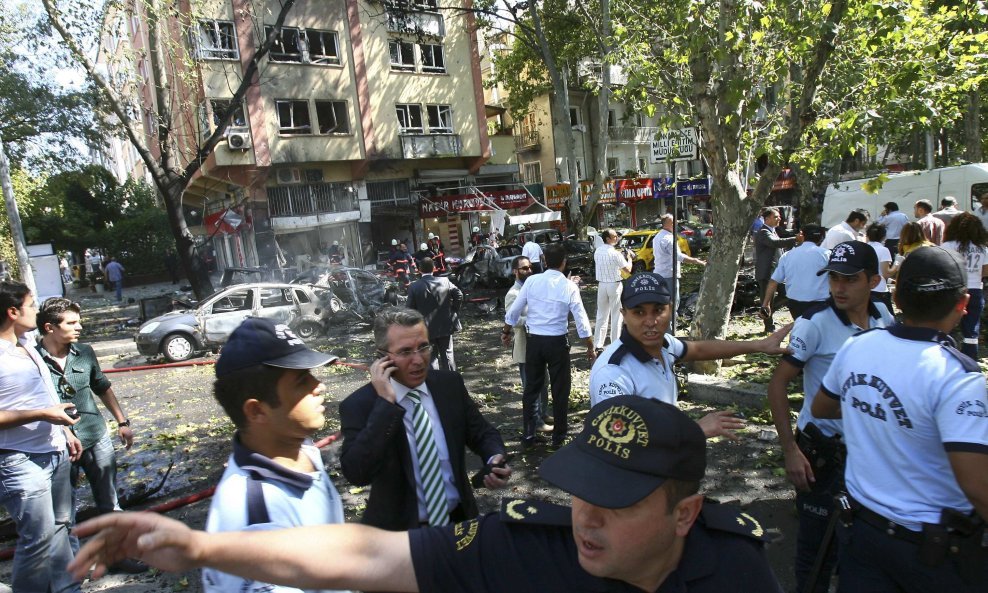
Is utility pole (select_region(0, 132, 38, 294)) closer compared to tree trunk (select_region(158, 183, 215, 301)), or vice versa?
utility pole (select_region(0, 132, 38, 294))

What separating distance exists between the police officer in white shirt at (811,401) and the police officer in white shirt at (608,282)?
6.26m

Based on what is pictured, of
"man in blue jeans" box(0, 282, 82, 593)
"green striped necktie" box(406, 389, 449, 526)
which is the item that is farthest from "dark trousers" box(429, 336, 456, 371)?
"green striped necktie" box(406, 389, 449, 526)

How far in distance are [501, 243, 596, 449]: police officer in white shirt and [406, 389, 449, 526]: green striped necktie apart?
3413 millimetres

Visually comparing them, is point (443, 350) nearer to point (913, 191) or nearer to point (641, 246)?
point (641, 246)

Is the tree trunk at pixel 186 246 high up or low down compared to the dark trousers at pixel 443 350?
up

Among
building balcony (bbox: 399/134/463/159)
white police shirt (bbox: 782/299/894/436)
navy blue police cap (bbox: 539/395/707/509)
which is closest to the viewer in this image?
navy blue police cap (bbox: 539/395/707/509)

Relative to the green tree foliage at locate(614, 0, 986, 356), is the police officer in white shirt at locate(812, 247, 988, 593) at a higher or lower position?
lower

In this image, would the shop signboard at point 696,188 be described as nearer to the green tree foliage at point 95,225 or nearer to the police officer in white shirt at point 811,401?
the green tree foliage at point 95,225

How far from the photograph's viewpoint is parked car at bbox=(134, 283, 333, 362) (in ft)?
39.9

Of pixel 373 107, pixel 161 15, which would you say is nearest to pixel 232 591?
pixel 161 15

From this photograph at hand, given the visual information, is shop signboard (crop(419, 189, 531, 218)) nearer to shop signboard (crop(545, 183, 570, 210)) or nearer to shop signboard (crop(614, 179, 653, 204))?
shop signboard (crop(545, 183, 570, 210))

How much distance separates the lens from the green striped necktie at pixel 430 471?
8.55 feet

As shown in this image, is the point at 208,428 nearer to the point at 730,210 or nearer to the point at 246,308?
the point at 246,308

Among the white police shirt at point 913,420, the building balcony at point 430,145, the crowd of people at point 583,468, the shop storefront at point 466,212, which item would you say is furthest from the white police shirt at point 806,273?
the building balcony at point 430,145
